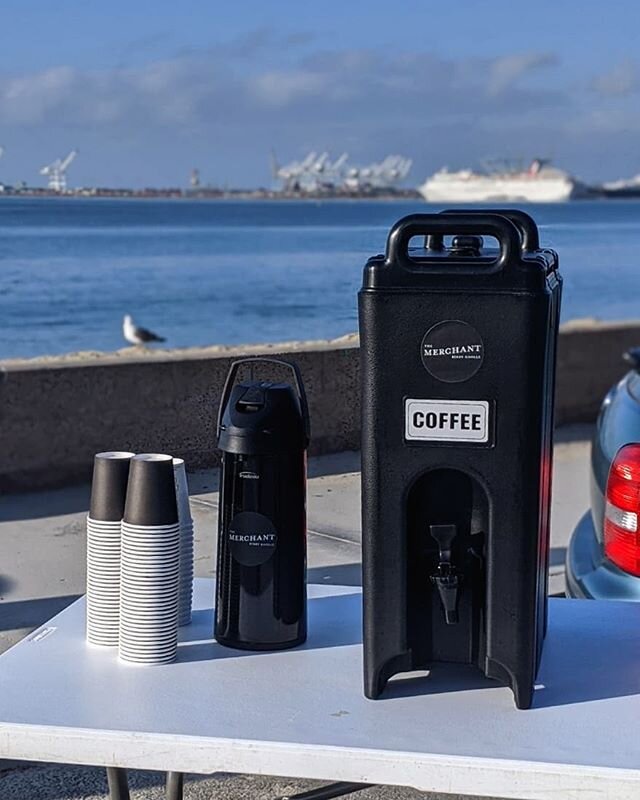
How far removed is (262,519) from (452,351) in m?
0.46

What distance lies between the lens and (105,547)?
6.52 ft

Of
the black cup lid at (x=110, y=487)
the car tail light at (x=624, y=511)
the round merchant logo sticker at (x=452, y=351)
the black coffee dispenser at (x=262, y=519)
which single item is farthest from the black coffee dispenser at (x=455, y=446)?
the car tail light at (x=624, y=511)

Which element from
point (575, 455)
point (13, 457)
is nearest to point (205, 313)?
point (575, 455)

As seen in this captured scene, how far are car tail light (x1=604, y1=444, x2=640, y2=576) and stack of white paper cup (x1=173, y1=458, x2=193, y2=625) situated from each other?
1.18 metres

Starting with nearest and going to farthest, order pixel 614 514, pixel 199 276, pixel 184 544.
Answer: pixel 184 544, pixel 614 514, pixel 199 276

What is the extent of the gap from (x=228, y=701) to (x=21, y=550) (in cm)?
242

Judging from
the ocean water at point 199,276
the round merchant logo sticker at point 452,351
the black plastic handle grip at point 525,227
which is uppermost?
the black plastic handle grip at point 525,227

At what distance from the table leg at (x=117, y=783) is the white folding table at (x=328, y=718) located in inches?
8.6

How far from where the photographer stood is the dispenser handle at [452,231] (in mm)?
1633

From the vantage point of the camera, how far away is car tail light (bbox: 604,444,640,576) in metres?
2.83

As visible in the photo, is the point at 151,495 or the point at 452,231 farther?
the point at 151,495

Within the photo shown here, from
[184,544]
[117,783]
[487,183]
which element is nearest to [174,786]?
[117,783]

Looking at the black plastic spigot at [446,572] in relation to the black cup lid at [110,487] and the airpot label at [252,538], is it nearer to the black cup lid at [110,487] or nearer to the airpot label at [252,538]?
the airpot label at [252,538]

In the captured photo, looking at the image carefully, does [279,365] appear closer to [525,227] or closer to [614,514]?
[525,227]
